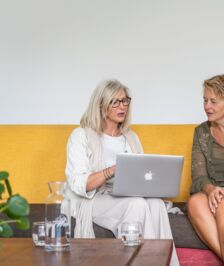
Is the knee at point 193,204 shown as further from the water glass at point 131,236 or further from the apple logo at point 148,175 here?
the water glass at point 131,236

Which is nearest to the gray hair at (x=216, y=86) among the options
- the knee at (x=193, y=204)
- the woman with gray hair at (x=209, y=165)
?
the woman with gray hair at (x=209, y=165)

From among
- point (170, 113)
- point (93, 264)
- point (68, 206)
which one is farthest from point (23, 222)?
point (170, 113)

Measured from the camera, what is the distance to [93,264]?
1585mm

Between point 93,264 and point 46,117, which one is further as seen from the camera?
point 46,117

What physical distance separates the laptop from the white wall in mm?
968

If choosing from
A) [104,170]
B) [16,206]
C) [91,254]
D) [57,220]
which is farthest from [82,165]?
[16,206]

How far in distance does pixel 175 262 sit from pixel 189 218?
0.35 metres

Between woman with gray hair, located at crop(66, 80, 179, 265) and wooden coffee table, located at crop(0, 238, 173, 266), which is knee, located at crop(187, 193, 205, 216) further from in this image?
wooden coffee table, located at crop(0, 238, 173, 266)

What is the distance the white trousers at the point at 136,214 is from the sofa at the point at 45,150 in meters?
0.56

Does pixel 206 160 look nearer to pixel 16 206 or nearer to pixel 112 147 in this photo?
pixel 112 147

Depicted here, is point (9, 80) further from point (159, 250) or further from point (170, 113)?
point (159, 250)

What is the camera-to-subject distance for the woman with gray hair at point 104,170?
107 inches

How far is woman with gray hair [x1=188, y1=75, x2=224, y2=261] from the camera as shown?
2.70 m

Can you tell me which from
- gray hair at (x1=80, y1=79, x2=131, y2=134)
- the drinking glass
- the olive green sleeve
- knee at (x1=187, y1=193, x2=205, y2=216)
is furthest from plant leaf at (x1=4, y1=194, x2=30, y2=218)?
gray hair at (x1=80, y1=79, x2=131, y2=134)
